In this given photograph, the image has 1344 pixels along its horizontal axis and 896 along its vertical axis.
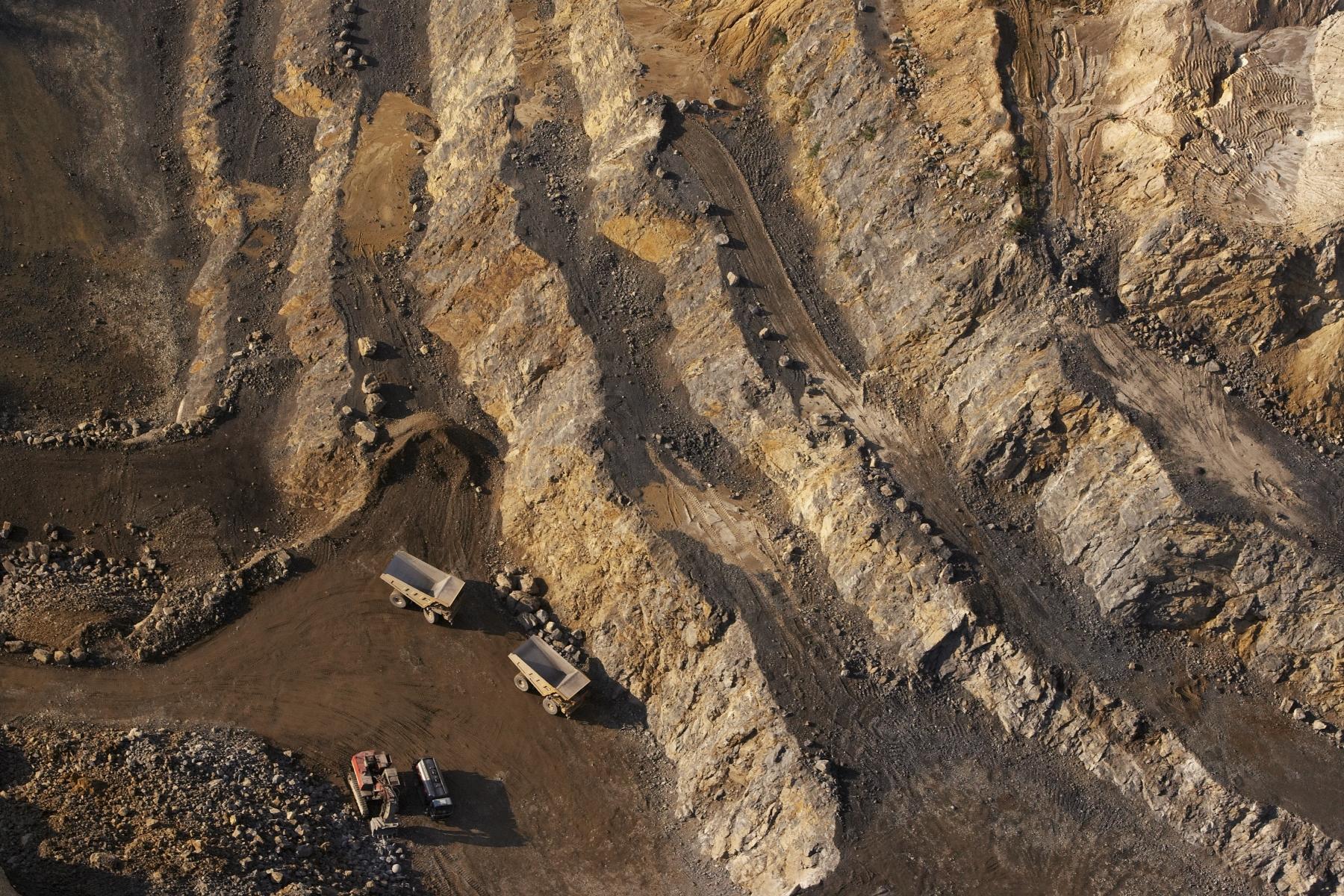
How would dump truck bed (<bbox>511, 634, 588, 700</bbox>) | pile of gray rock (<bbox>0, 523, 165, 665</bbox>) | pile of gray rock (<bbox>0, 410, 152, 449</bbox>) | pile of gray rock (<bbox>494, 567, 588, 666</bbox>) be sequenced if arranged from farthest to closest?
pile of gray rock (<bbox>0, 410, 152, 449</bbox>), pile of gray rock (<bbox>494, 567, 588, 666</bbox>), pile of gray rock (<bbox>0, 523, 165, 665</bbox>), dump truck bed (<bbox>511, 634, 588, 700</bbox>)

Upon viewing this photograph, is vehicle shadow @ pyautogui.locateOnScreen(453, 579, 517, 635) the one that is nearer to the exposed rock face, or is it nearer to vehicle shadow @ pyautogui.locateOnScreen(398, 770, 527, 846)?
the exposed rock face

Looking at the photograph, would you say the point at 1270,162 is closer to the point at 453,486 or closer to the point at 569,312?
the point at 569,312

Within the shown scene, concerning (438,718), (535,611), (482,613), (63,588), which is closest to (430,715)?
(438,718)

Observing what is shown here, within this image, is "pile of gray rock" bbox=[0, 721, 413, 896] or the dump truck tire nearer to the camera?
"pile of gray rock" bbox=[0, 721, 413, 896]

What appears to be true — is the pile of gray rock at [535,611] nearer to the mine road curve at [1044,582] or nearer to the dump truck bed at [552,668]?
the dump truck bed at [552,668]

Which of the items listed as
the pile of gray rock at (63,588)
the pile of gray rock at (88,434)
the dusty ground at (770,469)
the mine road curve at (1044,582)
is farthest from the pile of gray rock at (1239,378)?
the pile of gray rock at (88,434)

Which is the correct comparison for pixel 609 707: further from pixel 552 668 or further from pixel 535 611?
pixel 535 611

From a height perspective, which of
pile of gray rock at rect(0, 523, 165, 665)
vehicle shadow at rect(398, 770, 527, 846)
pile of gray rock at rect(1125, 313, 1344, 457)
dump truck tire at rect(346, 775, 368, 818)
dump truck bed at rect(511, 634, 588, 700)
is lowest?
pile of gray rock at rect(0, 523, 165, 665)

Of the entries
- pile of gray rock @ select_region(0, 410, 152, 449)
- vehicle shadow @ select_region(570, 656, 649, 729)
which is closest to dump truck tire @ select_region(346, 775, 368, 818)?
vehicle shadow @ select_region(570, 656, 649, 729)
